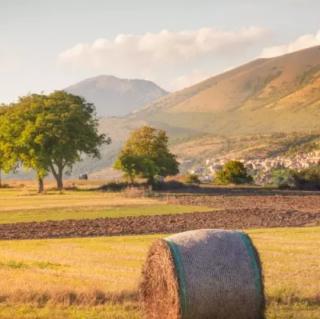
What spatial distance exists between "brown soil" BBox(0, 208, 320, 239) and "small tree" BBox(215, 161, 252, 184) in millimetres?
54780

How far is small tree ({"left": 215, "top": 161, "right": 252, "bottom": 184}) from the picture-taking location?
112 metres

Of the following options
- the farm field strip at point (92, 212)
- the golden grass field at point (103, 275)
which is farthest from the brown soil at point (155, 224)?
the golden grass field at point (103, 275)

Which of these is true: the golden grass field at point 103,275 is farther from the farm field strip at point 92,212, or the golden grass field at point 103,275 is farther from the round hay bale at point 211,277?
the farm field strip at point 92,212

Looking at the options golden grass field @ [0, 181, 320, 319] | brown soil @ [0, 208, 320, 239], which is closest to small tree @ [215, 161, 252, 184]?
brown soil @ [0, 208, 320, 239]

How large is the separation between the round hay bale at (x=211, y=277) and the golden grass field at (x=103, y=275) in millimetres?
2179

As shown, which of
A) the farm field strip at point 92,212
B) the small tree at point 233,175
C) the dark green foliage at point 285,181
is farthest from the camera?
the small tree at point 233,175

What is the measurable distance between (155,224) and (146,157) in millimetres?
50835

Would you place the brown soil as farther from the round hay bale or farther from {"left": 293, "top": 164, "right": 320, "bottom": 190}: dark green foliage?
{"left": 293, "top": 164, "right": 320, "bottom": 190}: dark green foliage

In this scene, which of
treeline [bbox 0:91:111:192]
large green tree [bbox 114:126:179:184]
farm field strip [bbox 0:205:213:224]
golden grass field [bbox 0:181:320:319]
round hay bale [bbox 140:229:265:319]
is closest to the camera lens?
round hay bale [bbox 140:229:265:319]

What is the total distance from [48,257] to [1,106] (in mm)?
84868

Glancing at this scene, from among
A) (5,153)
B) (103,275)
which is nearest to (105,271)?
(103,275)

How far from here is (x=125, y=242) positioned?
3616 cm

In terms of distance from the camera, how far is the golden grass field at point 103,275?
1888 centimetres

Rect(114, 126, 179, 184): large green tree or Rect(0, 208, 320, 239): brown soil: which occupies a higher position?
Rect(114, 126, 179, 184): large green tree
